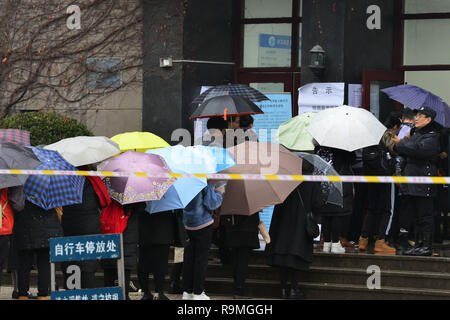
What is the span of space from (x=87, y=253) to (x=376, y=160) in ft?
14.4

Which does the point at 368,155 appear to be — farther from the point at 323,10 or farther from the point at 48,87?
the point at 48,87

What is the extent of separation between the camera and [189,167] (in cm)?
871

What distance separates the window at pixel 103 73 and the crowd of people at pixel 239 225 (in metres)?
3.56

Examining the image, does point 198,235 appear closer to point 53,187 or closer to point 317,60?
point 53,187

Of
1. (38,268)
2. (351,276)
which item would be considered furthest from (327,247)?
(38,268)

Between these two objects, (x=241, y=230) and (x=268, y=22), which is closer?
(x=241, y=230)

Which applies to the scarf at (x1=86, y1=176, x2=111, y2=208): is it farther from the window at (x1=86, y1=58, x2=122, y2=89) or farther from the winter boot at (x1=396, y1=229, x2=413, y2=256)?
the window at (x1=86, y1=58, x2=122, y2=89)

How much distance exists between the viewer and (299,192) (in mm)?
9578

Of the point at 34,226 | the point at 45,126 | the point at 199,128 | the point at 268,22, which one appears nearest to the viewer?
the point at 34,226

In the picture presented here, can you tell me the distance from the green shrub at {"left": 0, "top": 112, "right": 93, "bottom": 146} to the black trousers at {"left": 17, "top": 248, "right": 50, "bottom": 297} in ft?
11.1

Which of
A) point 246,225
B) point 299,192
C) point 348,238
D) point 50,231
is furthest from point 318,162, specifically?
point 50,231

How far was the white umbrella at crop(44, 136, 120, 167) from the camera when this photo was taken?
8594 mm

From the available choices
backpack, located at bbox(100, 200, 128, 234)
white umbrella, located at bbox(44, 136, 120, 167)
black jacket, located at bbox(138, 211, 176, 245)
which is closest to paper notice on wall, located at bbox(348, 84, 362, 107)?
black jacket, located at bbox(138, 211, 176, 245)

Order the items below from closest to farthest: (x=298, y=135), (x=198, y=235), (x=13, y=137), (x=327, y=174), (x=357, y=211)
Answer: (x=198, y=235)
(x=13, y=137)
(x=327, y=174)
(x=298, y=135)
(x=357, y=211)
